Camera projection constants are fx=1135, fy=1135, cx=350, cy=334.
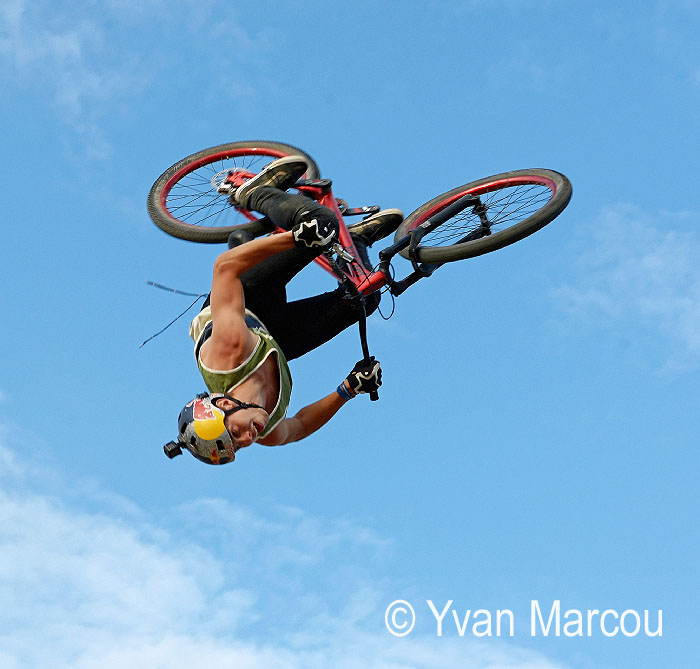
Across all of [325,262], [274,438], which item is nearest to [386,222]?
[325,262]

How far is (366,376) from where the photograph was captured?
398 inches

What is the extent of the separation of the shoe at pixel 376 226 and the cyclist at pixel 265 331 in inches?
31.0

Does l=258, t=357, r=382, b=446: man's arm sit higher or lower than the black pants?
lower

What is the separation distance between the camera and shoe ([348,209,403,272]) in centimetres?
1118

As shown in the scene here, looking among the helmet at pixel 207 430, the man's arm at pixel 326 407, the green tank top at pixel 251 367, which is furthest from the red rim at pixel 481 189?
the helmet at pixel 207 430

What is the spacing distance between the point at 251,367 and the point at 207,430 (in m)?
0.65

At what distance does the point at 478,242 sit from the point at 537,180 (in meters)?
1.55

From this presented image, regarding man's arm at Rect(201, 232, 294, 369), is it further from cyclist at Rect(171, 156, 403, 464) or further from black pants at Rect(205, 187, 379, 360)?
black pants at Rect(205, 187, 379, 360)

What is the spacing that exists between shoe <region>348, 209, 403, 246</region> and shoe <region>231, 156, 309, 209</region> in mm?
913

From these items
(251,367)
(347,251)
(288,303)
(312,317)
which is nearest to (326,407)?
(312,317)

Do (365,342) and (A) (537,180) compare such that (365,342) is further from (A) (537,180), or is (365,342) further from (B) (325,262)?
(A) (537,180)

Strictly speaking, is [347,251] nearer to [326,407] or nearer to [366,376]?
[366,376]

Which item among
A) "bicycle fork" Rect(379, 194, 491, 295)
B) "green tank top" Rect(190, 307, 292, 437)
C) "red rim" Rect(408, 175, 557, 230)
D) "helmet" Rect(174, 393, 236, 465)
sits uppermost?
"red rim" Rect(408, 175, 557, 230)

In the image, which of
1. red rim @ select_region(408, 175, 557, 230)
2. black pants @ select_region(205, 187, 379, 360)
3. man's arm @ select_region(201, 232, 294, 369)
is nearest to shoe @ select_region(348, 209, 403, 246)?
red rim @ select_region(408, 175, 557, 230)
